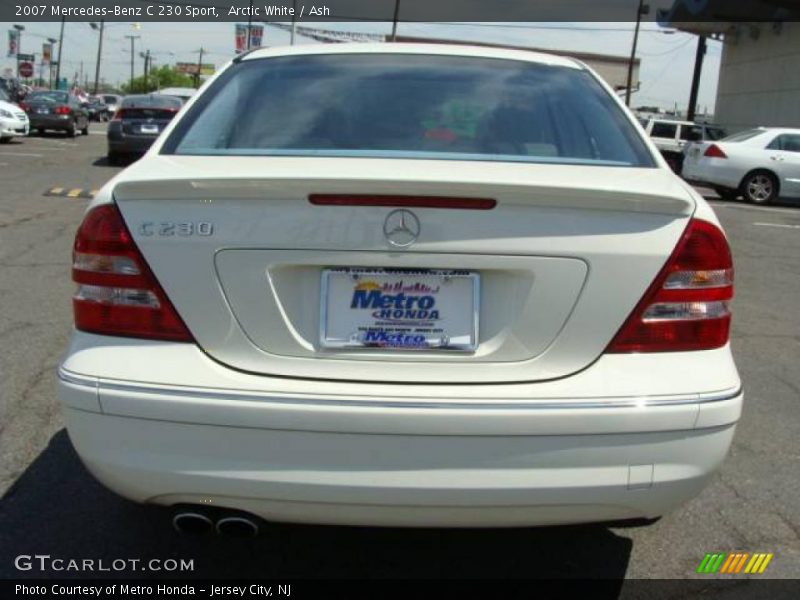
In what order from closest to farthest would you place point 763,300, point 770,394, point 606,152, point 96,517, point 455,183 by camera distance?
point 455,183 → point 606,152 → point 96,517 → point 770,394 → point 763,300

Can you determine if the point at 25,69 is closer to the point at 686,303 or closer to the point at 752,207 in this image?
the point at 752,207

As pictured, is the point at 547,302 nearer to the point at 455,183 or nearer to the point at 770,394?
the point at 455,183

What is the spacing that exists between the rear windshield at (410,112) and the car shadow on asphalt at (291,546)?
124cm

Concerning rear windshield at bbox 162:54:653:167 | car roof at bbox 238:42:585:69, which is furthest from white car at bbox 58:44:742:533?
car roof at bbox 238:42:585:69

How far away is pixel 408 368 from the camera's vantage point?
2.19 meters

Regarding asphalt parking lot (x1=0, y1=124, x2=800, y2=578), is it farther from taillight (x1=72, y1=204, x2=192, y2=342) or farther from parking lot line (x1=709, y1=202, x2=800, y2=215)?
parking lot line (x1=709, y1=202, x2=800, y2=215)

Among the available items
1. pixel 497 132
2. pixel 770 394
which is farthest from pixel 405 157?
pixel 770 394

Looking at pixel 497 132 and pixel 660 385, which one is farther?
pixel 497 132

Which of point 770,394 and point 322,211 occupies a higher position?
point 322,211

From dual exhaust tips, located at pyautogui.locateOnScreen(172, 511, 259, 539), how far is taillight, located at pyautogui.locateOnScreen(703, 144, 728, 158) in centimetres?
1558

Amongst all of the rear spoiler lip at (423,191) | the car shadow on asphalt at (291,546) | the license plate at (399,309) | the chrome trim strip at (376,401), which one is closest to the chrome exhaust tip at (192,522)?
the chrome trim strip at (376,401)

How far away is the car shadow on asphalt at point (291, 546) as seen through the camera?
278cm

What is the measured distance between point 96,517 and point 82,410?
965 millimetres

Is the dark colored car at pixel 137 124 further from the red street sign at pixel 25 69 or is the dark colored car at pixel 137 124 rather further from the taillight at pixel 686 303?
the red street sign at pixel 25 69
